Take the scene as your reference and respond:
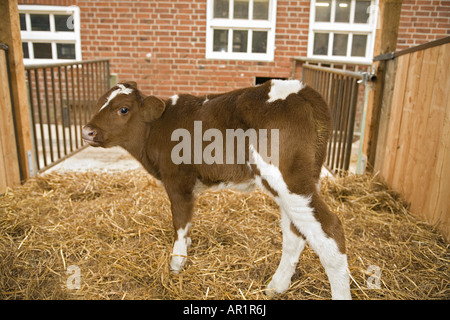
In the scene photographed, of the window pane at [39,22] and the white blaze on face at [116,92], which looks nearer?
the white blaze on face at [116,92]

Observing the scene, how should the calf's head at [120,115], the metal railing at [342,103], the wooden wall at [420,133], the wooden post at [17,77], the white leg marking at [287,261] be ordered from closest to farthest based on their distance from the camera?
the white leg marking at [287,261] → the calf's head at [120,115] → the wooden wall at [420,133] → the wooden post at [17,77] → the metal railing at [342,103]

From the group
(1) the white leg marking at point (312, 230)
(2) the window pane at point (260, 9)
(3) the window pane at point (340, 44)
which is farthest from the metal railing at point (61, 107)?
(3) the window pane at point (340, 44)

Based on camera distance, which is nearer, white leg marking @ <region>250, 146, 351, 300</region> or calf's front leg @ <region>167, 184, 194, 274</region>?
white leg marking @ <region>250, 146, 351, 300</region>

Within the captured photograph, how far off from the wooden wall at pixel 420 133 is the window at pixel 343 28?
303 cm

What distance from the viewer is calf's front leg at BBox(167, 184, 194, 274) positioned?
2.23 meters

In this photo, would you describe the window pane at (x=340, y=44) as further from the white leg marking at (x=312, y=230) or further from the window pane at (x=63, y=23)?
the white leg marking at (x=312, y=230)

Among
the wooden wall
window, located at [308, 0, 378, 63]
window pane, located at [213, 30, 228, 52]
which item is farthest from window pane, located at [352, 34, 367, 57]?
the wooden wall

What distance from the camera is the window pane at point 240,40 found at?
6094mm

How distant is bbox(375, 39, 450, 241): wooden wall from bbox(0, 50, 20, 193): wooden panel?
3.72 m

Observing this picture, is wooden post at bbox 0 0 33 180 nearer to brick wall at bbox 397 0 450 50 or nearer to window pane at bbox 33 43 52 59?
window pane at bbox 33 43 52 59

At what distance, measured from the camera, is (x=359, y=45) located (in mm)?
6293

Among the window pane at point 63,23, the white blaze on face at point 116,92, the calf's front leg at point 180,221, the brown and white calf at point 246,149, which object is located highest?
the window pane at point 63,23

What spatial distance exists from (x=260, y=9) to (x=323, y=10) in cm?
114
